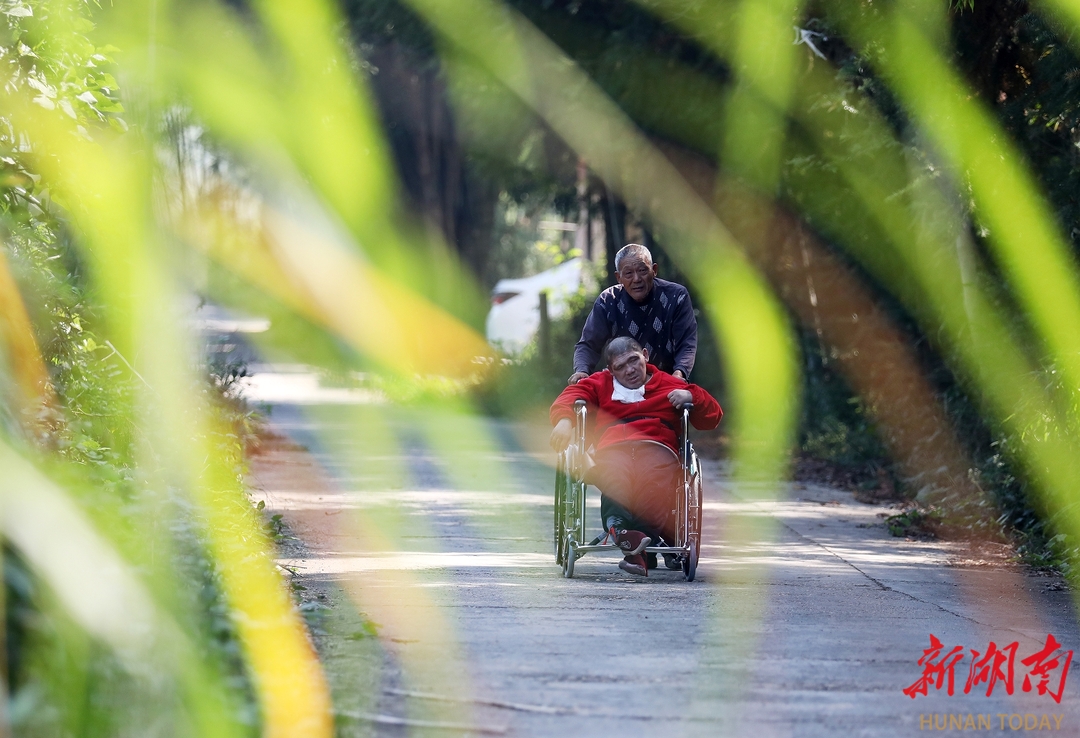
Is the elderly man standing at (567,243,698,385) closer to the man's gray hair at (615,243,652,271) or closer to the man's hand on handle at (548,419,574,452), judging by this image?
the man's gray hair at (615,243,652,271)

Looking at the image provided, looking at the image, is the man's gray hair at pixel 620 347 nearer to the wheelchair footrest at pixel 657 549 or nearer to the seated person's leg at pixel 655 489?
the seated person's leg at pixel 655 489

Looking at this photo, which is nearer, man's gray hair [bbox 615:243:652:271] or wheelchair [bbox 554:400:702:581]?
wheelchair [bbox 554:400:702:581]

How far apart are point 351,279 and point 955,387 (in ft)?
87.3

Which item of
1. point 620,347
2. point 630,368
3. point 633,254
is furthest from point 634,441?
point 633,254

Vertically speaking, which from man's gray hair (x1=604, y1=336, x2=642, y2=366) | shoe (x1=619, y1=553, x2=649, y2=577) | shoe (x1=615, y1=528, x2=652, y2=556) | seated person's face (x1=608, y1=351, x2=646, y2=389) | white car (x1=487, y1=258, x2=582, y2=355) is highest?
white car (x1=487, y1=258, x2=582, y2=355)

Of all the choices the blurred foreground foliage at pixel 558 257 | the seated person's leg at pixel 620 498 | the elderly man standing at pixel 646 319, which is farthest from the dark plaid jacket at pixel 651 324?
the blurred foreground foliage at pixel 558 257

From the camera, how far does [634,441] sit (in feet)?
29.1

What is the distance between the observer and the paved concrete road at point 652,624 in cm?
542

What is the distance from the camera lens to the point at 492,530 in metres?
11.1

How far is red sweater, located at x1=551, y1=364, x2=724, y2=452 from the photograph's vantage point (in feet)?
29.0

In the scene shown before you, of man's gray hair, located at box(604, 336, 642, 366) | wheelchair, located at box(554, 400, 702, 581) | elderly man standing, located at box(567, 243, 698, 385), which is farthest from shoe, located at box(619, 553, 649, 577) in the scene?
elderly man standing, located at box(567, 243, 698, 385)

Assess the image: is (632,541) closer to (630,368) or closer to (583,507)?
(583,507)

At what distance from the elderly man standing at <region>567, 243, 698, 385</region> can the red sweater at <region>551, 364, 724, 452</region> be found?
368 mm

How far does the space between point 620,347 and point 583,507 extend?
0.87 metres
